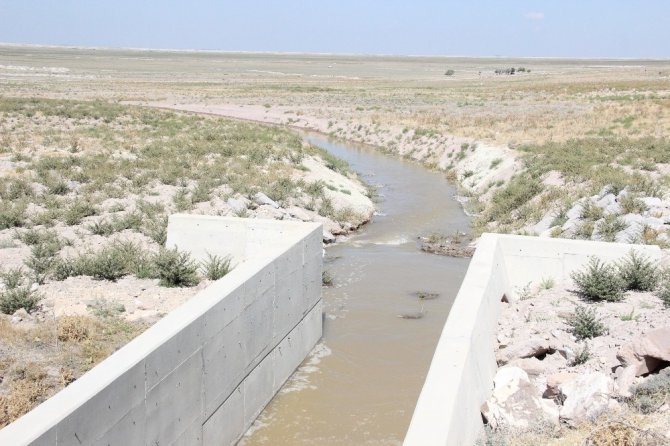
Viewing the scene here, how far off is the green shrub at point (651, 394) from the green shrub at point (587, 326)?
2106mm

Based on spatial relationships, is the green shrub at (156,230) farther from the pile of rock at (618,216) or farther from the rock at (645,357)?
the rock at (645,357)

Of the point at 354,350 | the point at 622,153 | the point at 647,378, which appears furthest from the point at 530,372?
the point at 622,153

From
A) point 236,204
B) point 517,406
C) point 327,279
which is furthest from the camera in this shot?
point 236,204

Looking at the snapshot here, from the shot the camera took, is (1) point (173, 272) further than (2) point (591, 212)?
No

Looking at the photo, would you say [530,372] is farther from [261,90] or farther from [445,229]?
[261,90]

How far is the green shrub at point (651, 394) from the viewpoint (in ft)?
20.9

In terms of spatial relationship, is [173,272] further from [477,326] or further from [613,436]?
[613,436]

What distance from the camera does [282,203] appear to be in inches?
851

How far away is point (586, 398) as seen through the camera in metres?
6.80

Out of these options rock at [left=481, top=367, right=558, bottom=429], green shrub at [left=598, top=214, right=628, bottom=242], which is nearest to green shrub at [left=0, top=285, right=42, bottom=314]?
rock at [left=481, top=367, right=558, bottom=429]

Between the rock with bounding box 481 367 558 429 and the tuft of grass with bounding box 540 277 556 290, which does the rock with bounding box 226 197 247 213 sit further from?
the rock with bounding box 481 367 558 429

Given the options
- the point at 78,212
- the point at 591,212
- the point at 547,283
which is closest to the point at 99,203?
the point at 78,212

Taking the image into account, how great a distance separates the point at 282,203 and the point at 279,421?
12.0m

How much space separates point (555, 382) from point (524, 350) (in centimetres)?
102
